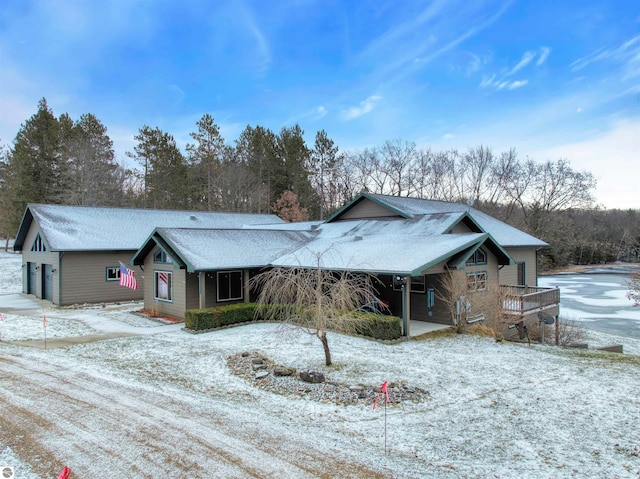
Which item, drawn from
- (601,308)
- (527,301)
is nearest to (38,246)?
(527,301)

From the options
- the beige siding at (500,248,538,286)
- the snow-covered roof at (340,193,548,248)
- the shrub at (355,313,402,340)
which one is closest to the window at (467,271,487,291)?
the shrub at (355,313,402,340)

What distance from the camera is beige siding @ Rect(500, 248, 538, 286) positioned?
23.1 m

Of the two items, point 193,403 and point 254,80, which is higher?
point 254,80

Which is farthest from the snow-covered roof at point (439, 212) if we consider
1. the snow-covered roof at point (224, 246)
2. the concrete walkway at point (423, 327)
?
the concrete walkway at point (423, 327)

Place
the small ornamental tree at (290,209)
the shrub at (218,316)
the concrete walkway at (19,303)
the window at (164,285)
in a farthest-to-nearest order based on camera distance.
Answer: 1. the small ornamental tree at (290,209)
2. the concrete walkway at (19,303)
3. the window at (164,285)
4. the shrub at (218,316)

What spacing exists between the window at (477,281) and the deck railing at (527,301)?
2.44ft

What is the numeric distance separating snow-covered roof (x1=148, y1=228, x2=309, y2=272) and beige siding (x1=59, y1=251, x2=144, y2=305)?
4214mm

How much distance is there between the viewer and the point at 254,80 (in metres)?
27.6

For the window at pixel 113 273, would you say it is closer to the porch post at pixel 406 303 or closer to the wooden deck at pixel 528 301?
the porch post at pixel 406 303

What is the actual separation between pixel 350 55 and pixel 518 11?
9731 millimetres

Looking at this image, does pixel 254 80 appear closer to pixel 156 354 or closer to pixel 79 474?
pixel 156 354

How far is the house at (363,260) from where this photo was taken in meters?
15.6

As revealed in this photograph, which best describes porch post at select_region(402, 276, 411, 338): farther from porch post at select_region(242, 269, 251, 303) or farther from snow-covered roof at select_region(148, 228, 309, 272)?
porch post at select_region(242, 269, 251, 303)

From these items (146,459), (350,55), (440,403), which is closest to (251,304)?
(440,403)
